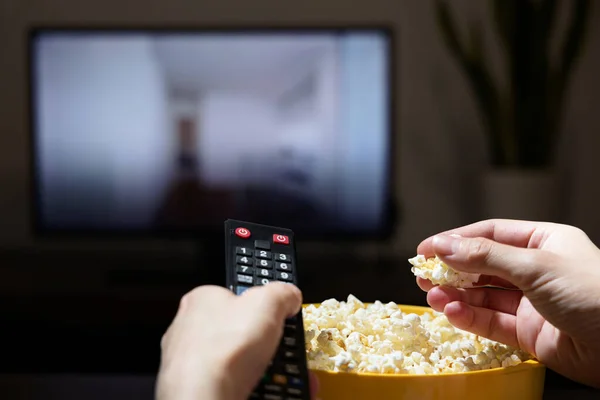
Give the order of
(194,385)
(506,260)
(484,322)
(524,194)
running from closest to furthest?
(194,385) → (506,260) → (484,322) → (524,194)

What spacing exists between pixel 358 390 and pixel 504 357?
15 centimetres

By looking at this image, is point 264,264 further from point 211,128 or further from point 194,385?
point 211,128

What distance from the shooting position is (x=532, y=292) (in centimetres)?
65

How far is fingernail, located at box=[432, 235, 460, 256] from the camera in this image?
665 mm

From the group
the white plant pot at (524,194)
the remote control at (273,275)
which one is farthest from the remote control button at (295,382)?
the white plant pot at (524,194)

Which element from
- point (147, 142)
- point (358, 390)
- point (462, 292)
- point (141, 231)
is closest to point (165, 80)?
point (147, 142)

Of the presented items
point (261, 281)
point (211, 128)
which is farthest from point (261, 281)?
point (211, 128)

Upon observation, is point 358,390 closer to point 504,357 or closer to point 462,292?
point 504,357

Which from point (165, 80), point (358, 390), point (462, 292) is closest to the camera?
point (358, 390)

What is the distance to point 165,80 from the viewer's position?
2814 mm

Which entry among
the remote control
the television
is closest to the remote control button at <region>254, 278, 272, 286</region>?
the remote control

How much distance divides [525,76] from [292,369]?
2.38 meters

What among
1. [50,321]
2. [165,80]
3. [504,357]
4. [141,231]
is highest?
[165,80]

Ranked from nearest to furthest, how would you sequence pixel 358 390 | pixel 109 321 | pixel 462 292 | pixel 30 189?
pixel 358 390 → pixel 462 292 → pixel 109 321 → pixel 30 189
